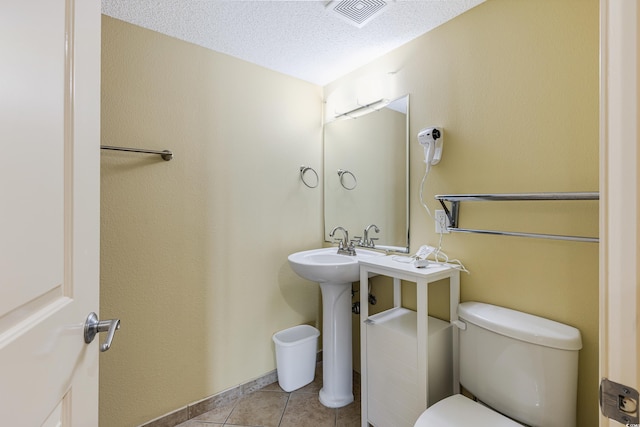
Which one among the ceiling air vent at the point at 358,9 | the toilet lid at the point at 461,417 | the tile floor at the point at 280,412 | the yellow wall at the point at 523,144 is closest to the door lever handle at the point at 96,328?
the toilet lid at the point at 461,417

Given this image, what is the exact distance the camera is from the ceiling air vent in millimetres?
1358

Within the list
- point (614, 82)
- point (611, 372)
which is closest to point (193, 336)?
point (611, 372)

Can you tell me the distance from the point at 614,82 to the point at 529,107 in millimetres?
920

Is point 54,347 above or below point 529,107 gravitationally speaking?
below

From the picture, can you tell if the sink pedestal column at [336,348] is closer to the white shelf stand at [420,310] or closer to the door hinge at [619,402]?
the white shelf stand at [420,310]

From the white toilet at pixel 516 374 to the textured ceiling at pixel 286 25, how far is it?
1510mm

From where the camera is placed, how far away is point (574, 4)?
1089 millimetres

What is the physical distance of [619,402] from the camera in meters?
0.44

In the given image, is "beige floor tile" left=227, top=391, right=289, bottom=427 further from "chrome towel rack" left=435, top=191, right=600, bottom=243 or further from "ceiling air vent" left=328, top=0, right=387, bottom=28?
"ceiling air vent" left=328, top=0, right=387, bottom=28

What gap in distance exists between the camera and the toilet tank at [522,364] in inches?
38.6

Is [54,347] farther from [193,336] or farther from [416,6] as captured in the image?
[416,6]

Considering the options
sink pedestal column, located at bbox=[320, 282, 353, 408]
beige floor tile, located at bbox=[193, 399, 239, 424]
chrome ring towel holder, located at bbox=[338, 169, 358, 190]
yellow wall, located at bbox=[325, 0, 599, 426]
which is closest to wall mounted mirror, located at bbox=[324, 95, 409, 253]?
chrome ring towel holder, located at bbox=[338, 169, 358, 190]

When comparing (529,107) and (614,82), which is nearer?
(614,82)

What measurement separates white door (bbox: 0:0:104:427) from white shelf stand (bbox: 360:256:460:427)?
45.6 inches
